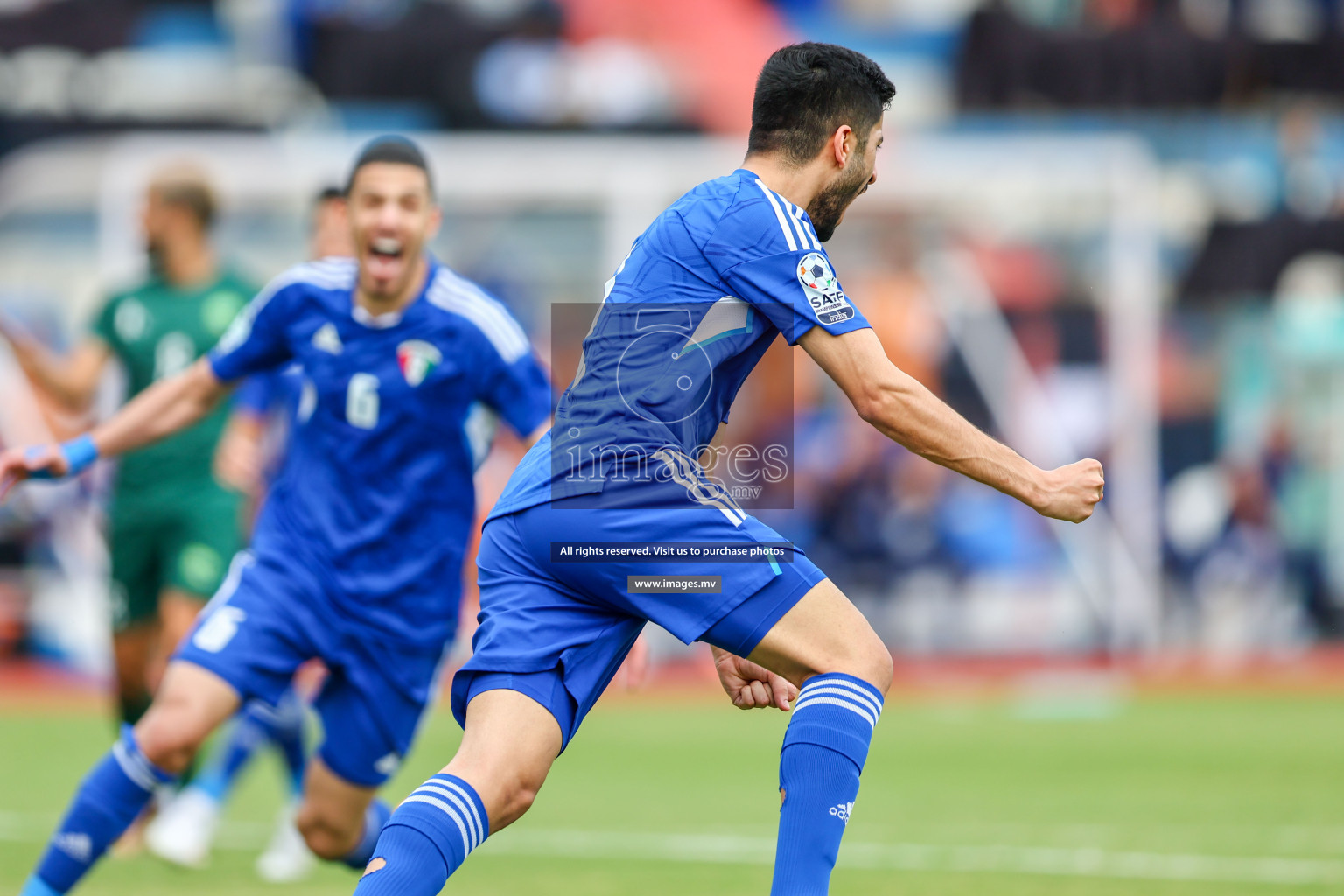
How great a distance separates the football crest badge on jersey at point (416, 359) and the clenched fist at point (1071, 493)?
2364 millimetres

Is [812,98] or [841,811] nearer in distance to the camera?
[841,811]

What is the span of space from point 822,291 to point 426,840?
1.59 metres

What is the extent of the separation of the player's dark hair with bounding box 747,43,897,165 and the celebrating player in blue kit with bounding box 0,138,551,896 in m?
1.58

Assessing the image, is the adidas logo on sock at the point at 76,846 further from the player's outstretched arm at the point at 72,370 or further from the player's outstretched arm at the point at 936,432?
the player's outstretched arm at the point at 936,432

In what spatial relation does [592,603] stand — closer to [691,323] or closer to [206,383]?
[691,323]

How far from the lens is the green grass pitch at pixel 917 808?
21.7 ft

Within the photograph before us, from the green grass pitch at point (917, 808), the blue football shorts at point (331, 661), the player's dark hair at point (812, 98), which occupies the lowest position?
the green grass pitch at point (917, 808)

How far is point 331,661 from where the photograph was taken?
225 inches

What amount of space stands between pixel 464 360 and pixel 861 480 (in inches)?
443

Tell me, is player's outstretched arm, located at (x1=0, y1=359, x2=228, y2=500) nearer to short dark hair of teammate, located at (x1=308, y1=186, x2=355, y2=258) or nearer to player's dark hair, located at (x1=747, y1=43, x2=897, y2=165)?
short dark hair of teammate, located at (x1=308, y1=186, x2=355, y2=258)

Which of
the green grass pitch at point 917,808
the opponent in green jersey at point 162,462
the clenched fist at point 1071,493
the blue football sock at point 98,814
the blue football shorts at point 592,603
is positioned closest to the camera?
the clenched fist at point 1071,493

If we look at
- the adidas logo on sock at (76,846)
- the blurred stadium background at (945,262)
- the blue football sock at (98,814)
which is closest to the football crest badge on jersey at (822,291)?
the blue football sock at (98,814)

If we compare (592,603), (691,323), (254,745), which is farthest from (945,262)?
(592,603)

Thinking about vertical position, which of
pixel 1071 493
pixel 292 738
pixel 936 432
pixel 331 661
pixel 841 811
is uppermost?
pixel 936 432
